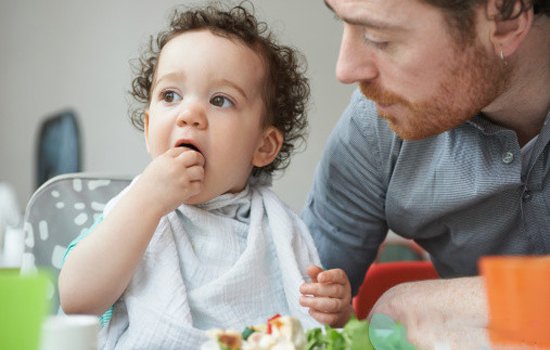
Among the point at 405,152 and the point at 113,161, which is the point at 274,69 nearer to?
the point at 405,152

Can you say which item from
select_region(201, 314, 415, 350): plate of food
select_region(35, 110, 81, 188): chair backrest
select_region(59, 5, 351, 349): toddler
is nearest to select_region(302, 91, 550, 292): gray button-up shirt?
select_region(59, 5, 351, 349): toddler

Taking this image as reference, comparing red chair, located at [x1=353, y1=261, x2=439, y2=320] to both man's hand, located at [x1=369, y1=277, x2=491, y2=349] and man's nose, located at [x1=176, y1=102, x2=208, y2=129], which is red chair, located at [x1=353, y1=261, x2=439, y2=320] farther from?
man's nose, located at [x1=176, y1=102, x2=208, y2=129]

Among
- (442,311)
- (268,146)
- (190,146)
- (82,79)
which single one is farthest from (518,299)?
(82,79)

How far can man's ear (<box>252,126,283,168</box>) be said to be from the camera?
1370 mm

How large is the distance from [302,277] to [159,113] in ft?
1.18

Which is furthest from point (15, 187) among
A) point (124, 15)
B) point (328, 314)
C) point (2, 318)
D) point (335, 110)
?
point (2, 318)

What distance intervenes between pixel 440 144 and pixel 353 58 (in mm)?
357

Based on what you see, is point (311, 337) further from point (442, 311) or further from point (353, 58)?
point (353, 58)

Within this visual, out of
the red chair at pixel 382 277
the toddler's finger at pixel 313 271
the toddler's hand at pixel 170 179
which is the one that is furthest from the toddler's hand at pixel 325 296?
the red chair at pixel 382 277

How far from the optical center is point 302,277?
1222 millimetres

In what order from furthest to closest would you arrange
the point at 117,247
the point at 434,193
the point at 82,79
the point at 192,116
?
the point at 82,79 → the point at 434,193 → the point at 192,116 → the point at 117,247

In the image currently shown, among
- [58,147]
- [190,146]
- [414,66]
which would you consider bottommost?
[58,147]

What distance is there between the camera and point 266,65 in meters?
1.37

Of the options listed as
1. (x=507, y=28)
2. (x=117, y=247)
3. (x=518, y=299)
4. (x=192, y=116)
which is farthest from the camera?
(x=507, y=28)
